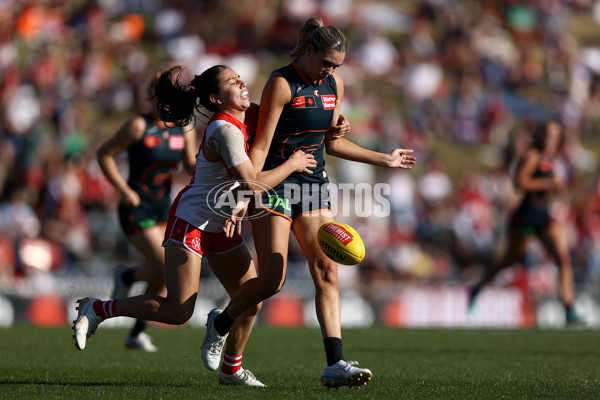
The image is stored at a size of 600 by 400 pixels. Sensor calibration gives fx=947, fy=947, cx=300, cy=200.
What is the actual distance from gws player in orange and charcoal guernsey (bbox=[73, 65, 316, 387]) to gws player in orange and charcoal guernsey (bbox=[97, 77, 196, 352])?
2646mm

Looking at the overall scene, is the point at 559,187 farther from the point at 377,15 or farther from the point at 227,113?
the point at 377,15

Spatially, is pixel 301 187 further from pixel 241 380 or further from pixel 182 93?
pixel 241 380

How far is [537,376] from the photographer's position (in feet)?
24.5

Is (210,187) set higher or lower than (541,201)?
lower

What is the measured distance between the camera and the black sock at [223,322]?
645 centimetres

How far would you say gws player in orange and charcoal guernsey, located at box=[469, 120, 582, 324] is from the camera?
1241 centimetres

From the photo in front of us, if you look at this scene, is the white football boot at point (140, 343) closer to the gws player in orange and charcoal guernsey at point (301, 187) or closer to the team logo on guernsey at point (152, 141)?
the team logo on guernsey at point (152, 141)

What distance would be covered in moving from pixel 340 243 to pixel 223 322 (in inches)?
38.3

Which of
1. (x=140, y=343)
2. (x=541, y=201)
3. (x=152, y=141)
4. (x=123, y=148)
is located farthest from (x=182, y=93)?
(x=541, y=201)

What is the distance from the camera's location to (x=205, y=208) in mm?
6359

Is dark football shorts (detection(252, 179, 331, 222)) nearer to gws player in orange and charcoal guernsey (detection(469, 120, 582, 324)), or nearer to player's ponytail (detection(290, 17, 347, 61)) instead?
player's ponytail (detection(290, 17, 347, 61))

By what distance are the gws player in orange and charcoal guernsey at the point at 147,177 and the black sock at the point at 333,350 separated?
3.22 m

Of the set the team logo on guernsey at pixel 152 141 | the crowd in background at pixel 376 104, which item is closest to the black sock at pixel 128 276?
the team logo on guernsey at pixel 152 141

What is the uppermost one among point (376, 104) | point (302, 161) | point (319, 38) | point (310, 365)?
point (376, 104)
